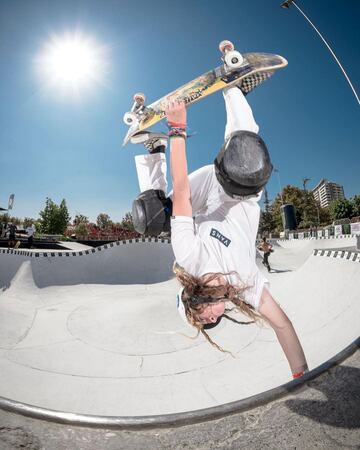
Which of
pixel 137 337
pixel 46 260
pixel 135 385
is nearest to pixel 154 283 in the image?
pixel 46 260

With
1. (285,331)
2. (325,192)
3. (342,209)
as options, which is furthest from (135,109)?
(325,192)

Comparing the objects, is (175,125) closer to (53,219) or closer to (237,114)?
(237,114)

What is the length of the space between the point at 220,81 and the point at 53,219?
158ft

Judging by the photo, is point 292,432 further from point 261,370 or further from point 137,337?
point 137,337

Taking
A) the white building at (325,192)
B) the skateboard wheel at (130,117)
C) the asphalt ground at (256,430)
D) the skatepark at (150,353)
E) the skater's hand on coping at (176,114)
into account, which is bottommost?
the skatepark at (150,353)

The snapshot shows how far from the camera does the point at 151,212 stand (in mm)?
2178

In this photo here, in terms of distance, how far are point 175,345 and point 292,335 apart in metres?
3.38

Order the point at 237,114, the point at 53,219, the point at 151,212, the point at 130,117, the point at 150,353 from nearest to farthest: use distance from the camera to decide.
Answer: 1. the point at 237,114
2. the point at 151,212
3. the point at 130,117
4. the point at 150,353
5. the point at 53,219

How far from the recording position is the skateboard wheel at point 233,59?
2.27m

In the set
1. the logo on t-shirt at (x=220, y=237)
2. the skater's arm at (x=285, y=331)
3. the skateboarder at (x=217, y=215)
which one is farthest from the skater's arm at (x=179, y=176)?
the skater's arm at (x=285, y=331)

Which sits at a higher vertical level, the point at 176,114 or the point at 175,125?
the point at 176,114

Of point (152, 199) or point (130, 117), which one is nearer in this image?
point (152, 199)

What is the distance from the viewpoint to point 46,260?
460 inches

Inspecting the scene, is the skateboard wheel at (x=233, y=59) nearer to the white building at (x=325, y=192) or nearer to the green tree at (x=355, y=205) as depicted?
the green tree at (x=355, y=205)
